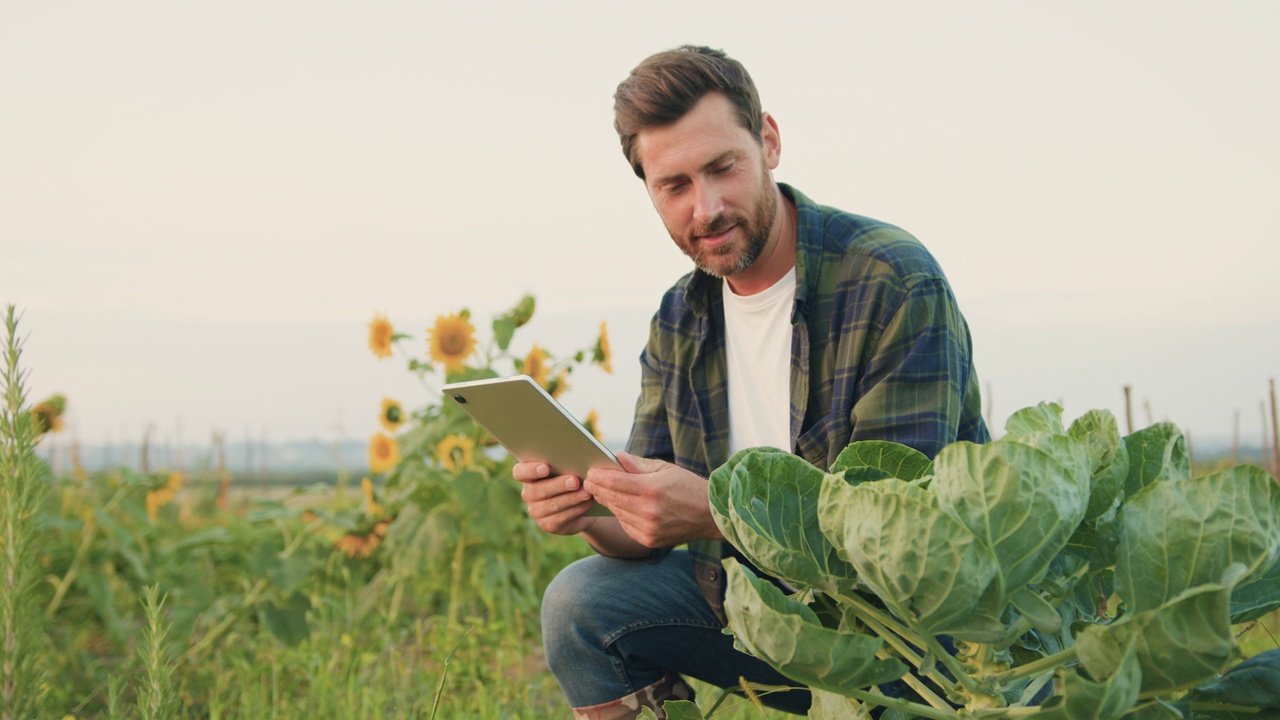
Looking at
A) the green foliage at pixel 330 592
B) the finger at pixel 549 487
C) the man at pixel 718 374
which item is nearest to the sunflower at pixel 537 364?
the green foliage at pixel 330 592

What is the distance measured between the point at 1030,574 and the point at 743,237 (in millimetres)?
1375

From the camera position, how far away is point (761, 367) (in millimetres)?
2174

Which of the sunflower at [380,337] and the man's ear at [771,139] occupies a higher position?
the man's ear at [771,139]

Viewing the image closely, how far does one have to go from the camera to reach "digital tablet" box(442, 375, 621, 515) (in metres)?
1.55

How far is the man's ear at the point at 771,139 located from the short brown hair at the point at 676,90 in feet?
0.13

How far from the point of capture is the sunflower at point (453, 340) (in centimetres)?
336

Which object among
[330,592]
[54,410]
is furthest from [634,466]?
[54,410]

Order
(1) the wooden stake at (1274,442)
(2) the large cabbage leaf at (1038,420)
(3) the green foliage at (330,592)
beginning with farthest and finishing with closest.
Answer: (1) the wooden stake at (1274,442) → (3) the green foliage at (330,592) → (2) the large cabbage leaf at (1038,420)

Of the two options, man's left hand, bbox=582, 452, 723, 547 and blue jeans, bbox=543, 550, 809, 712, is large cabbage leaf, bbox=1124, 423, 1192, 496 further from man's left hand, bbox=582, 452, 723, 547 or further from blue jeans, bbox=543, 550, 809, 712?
blue jeans, bbox=543, 550, 809, 712

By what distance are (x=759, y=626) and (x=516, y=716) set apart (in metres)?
1.69

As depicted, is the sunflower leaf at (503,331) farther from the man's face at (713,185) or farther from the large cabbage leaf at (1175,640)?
the large cabbage leaf at (1175,640)

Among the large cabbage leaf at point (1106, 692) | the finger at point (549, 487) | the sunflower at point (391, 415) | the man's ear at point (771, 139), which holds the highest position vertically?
the man's ear at point (771, 139)

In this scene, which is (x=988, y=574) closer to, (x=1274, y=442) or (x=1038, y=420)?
(x=1038, y=420)

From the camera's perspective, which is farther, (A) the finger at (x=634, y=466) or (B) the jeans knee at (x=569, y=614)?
(B) the jeans knee at (x=569, y=614)
